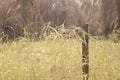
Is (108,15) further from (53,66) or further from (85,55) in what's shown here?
(53,66)

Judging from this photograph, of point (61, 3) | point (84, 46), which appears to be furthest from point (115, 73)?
point (61, 3)

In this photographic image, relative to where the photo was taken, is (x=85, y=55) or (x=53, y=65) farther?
(x=85, y=55)

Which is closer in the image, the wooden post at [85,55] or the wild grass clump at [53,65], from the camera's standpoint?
the wild grass clump at [53,65]

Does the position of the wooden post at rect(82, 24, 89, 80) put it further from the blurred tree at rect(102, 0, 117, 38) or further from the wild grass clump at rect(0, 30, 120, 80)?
the blurred tree at rect(102, 0, 117, 38)

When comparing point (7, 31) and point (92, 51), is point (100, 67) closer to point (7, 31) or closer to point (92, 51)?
point (92, 51)

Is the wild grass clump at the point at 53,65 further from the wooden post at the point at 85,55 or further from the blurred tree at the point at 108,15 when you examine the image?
the blurred tree at the point at 108,15

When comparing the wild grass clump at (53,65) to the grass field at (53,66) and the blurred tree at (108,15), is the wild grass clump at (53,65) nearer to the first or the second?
the grass field at (53,66)

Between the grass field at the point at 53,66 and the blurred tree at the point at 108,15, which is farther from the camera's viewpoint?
the blurred tree at the point at 108,15

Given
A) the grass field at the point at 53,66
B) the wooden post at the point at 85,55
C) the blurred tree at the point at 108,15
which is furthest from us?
the blurred tree at the point at 108,15

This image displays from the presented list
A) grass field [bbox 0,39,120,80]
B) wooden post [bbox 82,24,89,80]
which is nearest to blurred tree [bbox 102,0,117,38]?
grass field [bbox 0,39,120,80]

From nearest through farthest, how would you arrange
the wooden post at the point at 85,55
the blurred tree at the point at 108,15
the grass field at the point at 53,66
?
the grass field at the point at 53,66 → the wooden post at the point at 85,55 → the blurred tree at the point at 108,15

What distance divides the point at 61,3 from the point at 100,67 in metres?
19.9

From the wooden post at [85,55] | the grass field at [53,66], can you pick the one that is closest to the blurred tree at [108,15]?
the grass field at [53,66]

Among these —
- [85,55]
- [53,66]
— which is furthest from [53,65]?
[85,55]
